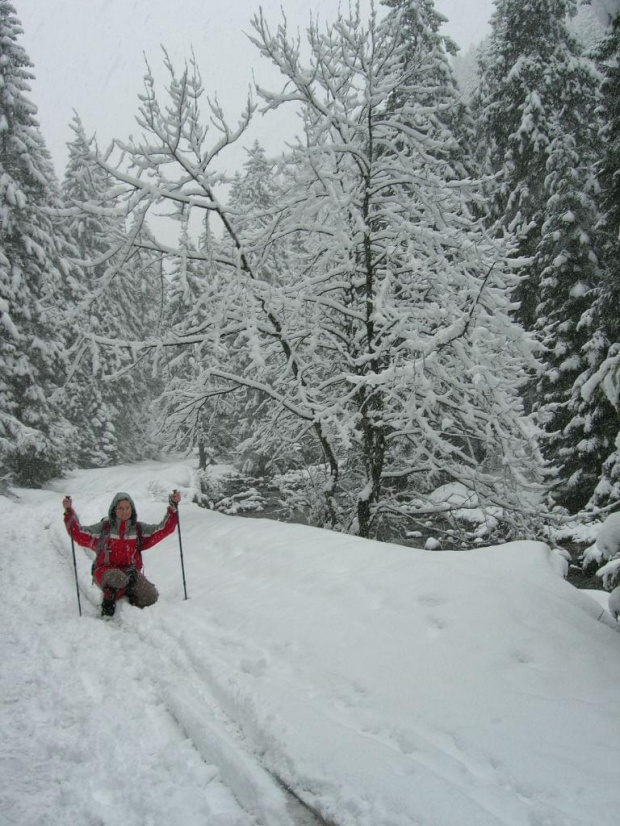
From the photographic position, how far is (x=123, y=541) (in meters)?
6.34

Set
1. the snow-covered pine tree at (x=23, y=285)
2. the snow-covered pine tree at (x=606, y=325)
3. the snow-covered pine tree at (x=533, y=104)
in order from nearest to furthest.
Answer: the snow-covered pine tree at (x=606, y=325) → the snow-covered pine tree at (x=533, y=104) → the snow-covered pine tree at (x=23, y=285)

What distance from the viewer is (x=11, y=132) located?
779 inches

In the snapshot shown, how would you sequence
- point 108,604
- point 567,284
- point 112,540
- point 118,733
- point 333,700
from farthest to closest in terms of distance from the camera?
point 567,284
point 112,540
point 108,604
point 333,700
point 118,733

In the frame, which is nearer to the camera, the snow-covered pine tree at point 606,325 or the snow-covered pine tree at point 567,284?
the snow-covered pine tree at point 606,325

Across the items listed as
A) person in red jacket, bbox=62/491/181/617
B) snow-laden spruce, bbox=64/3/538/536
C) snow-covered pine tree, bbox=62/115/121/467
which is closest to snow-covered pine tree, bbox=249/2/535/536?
snow-laden spruce, bbox=64/3/538/536

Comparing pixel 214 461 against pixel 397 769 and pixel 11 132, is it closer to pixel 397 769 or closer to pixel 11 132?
pixel 11 132

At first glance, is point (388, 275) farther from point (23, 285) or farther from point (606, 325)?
point (23, 285)

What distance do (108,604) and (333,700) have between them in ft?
10.7

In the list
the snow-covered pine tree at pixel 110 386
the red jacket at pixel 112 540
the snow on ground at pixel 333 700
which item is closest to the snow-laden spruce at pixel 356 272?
the snow on ground at pixel 333 700

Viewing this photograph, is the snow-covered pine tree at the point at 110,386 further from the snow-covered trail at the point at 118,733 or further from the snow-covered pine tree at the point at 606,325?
the snow-covered trail at the point at 118,733

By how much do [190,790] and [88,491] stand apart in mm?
22067

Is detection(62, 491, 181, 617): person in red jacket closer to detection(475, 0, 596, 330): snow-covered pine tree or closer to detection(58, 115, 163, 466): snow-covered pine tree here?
detection(58, 115, 163, 466): snow-covered pine tree

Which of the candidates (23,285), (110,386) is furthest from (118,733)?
(110,386)

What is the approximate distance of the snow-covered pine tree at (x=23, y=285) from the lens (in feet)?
63.1
